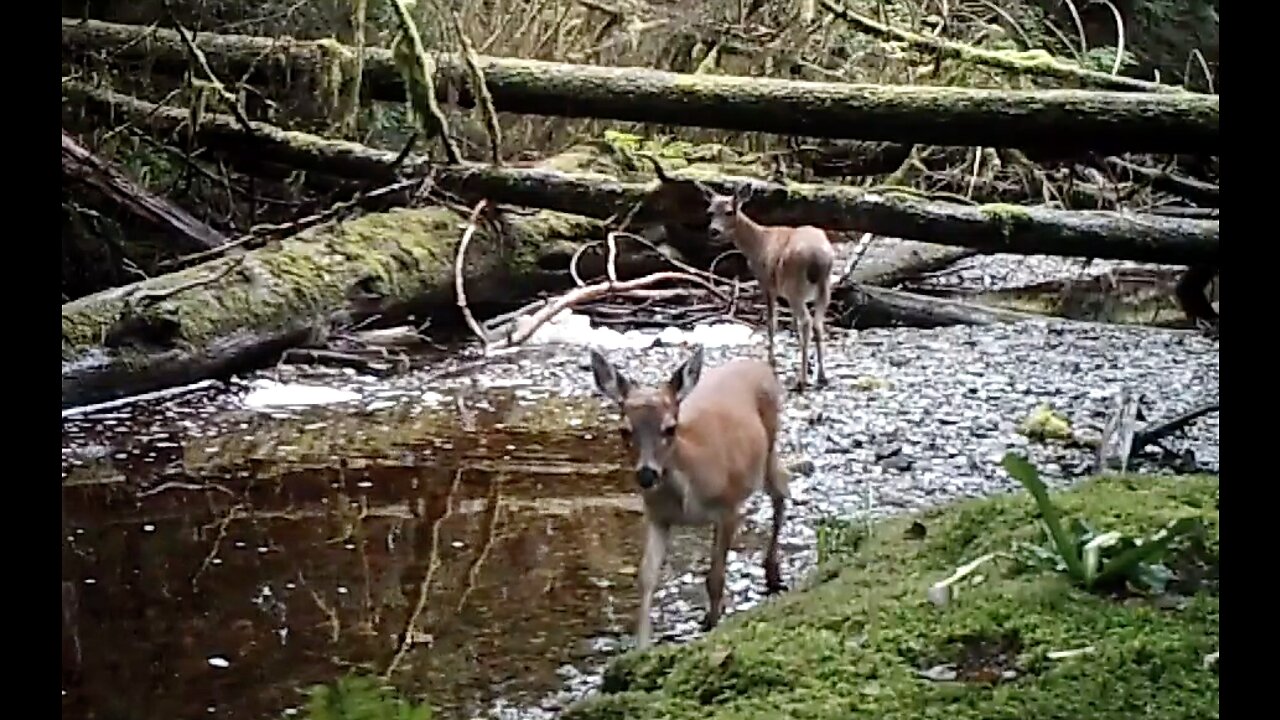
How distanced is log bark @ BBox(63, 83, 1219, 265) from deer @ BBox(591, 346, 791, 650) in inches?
131

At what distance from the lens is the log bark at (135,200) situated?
10180 millimetres

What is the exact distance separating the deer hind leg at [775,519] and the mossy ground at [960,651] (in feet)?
5.20

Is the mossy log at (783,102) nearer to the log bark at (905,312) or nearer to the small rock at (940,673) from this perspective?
the log bark at (905,312)

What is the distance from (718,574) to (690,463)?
385mm

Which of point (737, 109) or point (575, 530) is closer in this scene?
point (575, 530)

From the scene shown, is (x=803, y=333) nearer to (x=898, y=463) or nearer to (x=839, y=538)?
(x=898, y=463)

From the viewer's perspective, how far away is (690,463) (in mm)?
5586

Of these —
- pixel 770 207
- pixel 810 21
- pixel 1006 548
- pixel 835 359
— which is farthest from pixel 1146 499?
pixel 810 21

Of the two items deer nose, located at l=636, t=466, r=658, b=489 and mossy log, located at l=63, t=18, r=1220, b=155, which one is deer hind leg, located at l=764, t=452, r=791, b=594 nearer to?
deer nose, located at l=636, t=466, r=658, b=489

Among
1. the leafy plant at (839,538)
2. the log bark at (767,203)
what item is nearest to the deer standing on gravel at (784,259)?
the log bark at (767,203)

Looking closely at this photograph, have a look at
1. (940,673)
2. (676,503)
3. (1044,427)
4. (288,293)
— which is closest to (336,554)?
(676,503)

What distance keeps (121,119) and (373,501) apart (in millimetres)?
5218

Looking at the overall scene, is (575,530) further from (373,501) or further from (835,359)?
(835,359)
